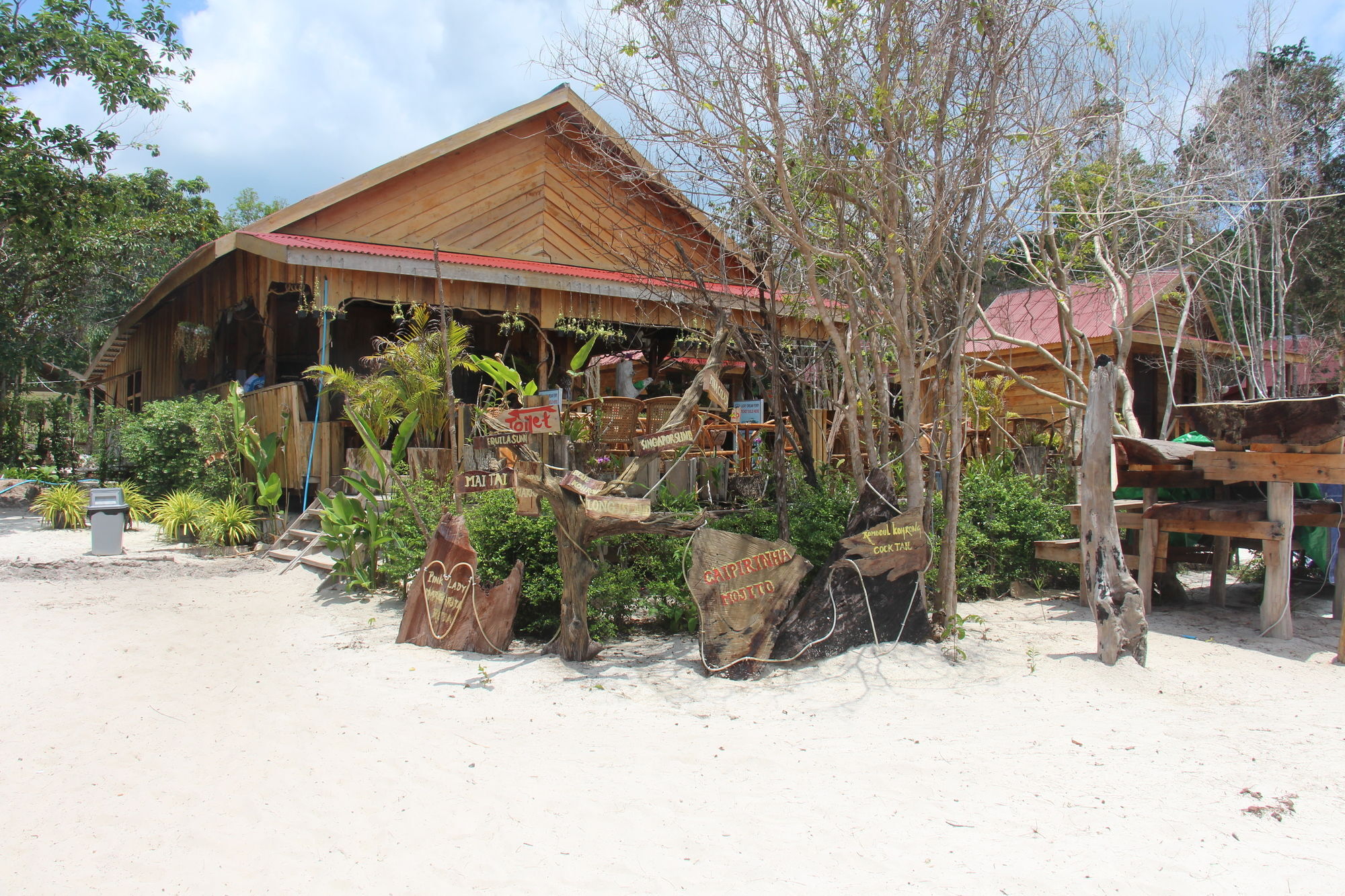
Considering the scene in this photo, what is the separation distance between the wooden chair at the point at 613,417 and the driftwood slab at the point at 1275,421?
5173 millimetres

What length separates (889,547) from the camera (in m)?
6.16

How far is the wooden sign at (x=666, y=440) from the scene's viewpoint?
5.92 metres

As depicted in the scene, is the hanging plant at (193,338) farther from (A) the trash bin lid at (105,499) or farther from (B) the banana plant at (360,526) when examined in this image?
(B) the banana plant at (360,526)

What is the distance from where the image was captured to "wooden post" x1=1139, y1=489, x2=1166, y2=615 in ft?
25.6

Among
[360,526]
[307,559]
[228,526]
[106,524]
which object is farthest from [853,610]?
[106,524]

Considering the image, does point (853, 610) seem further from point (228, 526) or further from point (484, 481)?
point (228, 526)

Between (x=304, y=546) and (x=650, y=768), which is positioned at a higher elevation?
(x=304, y=546)

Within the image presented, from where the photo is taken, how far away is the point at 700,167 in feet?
23.2

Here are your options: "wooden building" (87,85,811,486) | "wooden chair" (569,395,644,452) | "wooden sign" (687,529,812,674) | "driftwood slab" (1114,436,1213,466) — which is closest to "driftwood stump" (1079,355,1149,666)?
"driftwood slab" (1114,436,1213,466)

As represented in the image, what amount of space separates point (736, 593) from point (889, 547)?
45.6 inches

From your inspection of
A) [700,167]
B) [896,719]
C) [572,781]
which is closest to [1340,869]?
[896,719]

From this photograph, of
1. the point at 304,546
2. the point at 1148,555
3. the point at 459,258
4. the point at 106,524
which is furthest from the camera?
the point at 459,258

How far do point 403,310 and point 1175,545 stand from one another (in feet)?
33.1

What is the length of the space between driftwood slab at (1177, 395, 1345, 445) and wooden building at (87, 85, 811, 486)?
5.09m
